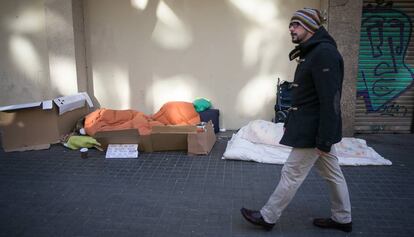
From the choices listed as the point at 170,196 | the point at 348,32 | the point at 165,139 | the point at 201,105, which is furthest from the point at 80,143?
the point at 348,32

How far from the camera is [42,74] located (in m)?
7.20

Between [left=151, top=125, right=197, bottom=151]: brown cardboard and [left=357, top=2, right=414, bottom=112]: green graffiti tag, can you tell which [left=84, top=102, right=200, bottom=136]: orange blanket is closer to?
[left=151, top=125, right=197, bottom=151]: brown cardboard

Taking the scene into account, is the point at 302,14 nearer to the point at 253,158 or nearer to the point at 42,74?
the point at 253,158

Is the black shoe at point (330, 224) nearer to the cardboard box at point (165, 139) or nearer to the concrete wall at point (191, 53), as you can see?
the cardboard box at point (165, 139)

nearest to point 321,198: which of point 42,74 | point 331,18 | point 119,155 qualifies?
point 119,155

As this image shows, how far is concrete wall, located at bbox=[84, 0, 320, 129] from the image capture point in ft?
22.2

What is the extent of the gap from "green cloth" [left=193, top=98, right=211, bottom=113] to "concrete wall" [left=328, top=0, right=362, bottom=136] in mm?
2422

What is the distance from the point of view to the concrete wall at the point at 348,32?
6.08m

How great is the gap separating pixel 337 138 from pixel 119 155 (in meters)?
3.41

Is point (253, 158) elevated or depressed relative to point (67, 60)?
depressed

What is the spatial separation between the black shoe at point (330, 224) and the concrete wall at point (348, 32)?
347cm

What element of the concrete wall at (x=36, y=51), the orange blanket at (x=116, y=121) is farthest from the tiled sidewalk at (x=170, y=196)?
the concrete wall at (x=36, y=51)

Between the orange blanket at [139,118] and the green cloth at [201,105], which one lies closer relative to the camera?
the orange blanket at [139,118]

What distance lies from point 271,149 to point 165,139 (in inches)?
63.3
